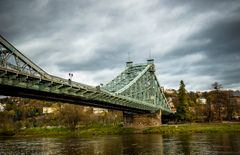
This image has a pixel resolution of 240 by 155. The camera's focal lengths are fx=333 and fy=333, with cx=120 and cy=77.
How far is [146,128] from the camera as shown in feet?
273

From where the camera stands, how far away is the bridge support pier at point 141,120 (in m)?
90.8

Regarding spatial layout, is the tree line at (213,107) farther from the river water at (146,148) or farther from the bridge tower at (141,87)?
the river water at (146,148)

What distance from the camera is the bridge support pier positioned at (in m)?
90.8

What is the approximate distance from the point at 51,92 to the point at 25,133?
197 ft

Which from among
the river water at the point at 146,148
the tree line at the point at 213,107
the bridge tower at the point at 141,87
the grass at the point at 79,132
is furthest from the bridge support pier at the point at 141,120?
the river water at the point at 146,148

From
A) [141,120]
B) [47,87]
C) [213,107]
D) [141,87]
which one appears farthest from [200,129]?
[47,87]

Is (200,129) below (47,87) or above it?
below

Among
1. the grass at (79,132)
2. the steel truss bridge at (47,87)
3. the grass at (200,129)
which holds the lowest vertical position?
the grass at (79,132)

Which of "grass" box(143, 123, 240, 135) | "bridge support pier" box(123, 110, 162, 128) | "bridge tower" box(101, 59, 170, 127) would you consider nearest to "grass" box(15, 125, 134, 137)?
"bridge support pier" box(123, 110, 162, 128)

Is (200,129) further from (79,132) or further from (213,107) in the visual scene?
(79,132)

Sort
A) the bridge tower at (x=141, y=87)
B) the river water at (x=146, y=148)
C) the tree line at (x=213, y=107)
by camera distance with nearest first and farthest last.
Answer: the river water at (x=146, y=148)
the bridge tower at (x=141, y=87)
the tree line at (x=213, y=107)

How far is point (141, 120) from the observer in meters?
91.5

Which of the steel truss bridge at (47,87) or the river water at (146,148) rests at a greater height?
the steel truss bridge at (47,87)

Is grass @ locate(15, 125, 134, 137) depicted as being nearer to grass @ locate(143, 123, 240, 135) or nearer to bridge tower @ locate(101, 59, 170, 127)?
bridge tower @ locate(101, 59, 170, 127)
